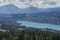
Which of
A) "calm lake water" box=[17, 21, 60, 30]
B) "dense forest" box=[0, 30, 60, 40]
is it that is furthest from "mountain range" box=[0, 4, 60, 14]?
"dense forest" box=[0, 30, 60, 40]

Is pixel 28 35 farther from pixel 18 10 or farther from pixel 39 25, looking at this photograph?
pixel 18 10

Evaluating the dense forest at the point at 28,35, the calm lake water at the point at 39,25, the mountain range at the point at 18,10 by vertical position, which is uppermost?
the mountain range at the point at 18,10

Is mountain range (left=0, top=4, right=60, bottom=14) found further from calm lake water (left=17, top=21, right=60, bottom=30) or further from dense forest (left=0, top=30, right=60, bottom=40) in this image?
dense forest (left=0, top=30, right=60, bottom=40)

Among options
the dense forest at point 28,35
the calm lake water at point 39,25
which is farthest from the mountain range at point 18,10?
the dense forest at point 28,35

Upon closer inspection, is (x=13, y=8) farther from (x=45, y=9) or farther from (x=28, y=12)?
(x=45, y=9)

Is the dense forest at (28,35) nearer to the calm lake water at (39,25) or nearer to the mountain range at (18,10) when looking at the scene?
the calm lake water at (39,25)

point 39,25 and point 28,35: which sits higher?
point 39,25

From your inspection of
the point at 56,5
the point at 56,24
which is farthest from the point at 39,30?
the point at 56,5

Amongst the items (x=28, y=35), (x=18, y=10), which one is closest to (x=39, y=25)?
(x=28, y=35)
